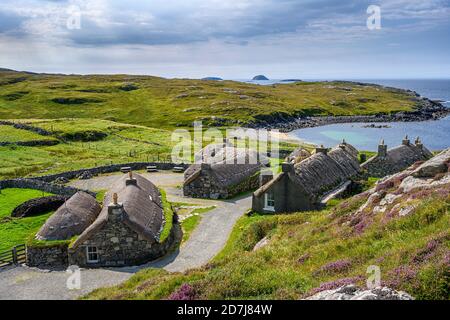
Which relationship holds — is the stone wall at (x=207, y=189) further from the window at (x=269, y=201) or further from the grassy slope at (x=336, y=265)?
the grassy slope at (x=336, y=265)

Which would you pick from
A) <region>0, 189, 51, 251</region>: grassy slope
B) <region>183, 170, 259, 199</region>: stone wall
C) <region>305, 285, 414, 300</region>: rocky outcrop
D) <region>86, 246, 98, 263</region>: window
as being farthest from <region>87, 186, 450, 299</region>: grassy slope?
<region>183, 170, 259, 199</region>: stone wall

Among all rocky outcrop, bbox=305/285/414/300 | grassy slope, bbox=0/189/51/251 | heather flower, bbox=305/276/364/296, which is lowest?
grassy slope, bbox=0/189/51/251

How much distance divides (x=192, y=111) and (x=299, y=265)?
133254 millimetres

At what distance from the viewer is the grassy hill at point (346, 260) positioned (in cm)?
1295

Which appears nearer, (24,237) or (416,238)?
(416,238)

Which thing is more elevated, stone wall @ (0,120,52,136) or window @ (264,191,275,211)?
stone wall @ (0,120,52,136)

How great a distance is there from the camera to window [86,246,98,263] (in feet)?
99.2

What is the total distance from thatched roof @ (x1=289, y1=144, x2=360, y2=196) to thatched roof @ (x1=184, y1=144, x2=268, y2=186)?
1154 cm

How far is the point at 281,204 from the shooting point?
37312 mm

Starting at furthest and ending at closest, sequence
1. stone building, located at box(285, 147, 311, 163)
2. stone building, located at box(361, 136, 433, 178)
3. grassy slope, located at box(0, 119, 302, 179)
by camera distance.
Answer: grassy slope, located at box(0, 119, 302, 179)
stone building, located at box(285, 147, 311, 163)
stone building, located at box(361, 136, 433, 178)

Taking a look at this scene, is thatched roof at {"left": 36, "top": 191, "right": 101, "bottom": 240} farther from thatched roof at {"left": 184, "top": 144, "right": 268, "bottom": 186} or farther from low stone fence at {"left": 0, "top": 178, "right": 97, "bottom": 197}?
thatched roof at {"left": 184, "top": 144, "right": 268, "bottom": 186}

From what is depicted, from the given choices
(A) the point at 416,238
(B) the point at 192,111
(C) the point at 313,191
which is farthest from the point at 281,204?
(B) the point at 192,111

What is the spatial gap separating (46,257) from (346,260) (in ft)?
75.9

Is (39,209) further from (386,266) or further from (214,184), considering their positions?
(386,266)
